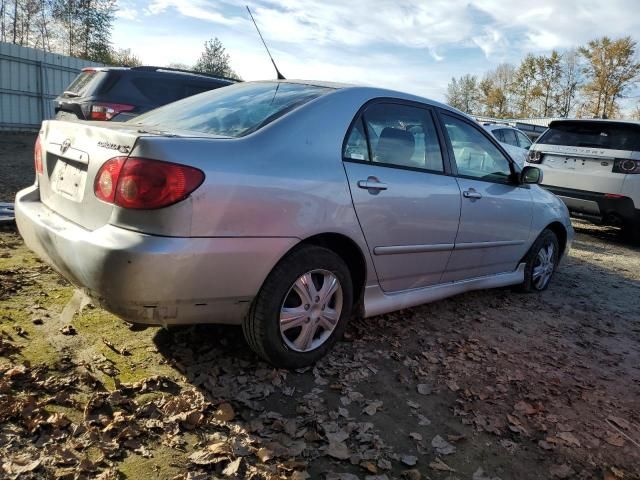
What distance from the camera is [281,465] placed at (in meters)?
2.22

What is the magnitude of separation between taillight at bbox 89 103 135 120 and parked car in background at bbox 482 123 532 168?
944cm

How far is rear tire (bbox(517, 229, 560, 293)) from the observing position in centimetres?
496

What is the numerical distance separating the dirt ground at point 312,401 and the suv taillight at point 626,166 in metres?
4.16

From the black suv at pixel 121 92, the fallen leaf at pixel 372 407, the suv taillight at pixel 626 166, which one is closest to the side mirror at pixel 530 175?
the fallen leaf at pixel 372 407

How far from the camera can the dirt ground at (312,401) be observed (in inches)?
88.4

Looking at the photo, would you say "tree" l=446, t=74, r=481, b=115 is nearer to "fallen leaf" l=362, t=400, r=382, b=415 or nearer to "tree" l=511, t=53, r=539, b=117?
"tree" l=511, t=53, r=539, b=117

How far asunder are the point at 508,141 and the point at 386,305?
40.7 feet

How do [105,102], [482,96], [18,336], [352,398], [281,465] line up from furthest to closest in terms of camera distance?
[482,96], [105,102], [18,336], [352,398], [281,465]

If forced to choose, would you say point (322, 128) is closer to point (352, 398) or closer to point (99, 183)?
point (99, 183)

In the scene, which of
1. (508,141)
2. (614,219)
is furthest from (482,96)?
(614,219)

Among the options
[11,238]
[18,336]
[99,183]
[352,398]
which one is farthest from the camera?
[11,238]

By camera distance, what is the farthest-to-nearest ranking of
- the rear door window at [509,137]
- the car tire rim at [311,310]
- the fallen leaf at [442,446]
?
the rear door window at [509,137] → the car tire rim at [311,310] → the fallen leaf at [442,446]

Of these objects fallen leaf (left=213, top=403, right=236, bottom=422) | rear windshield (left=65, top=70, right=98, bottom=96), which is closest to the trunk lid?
fallen leaf (left=213, top=403, right=236, bottom=422)

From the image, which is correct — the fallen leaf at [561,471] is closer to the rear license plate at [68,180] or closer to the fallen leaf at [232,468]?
the fallen leaf at [232,468]
